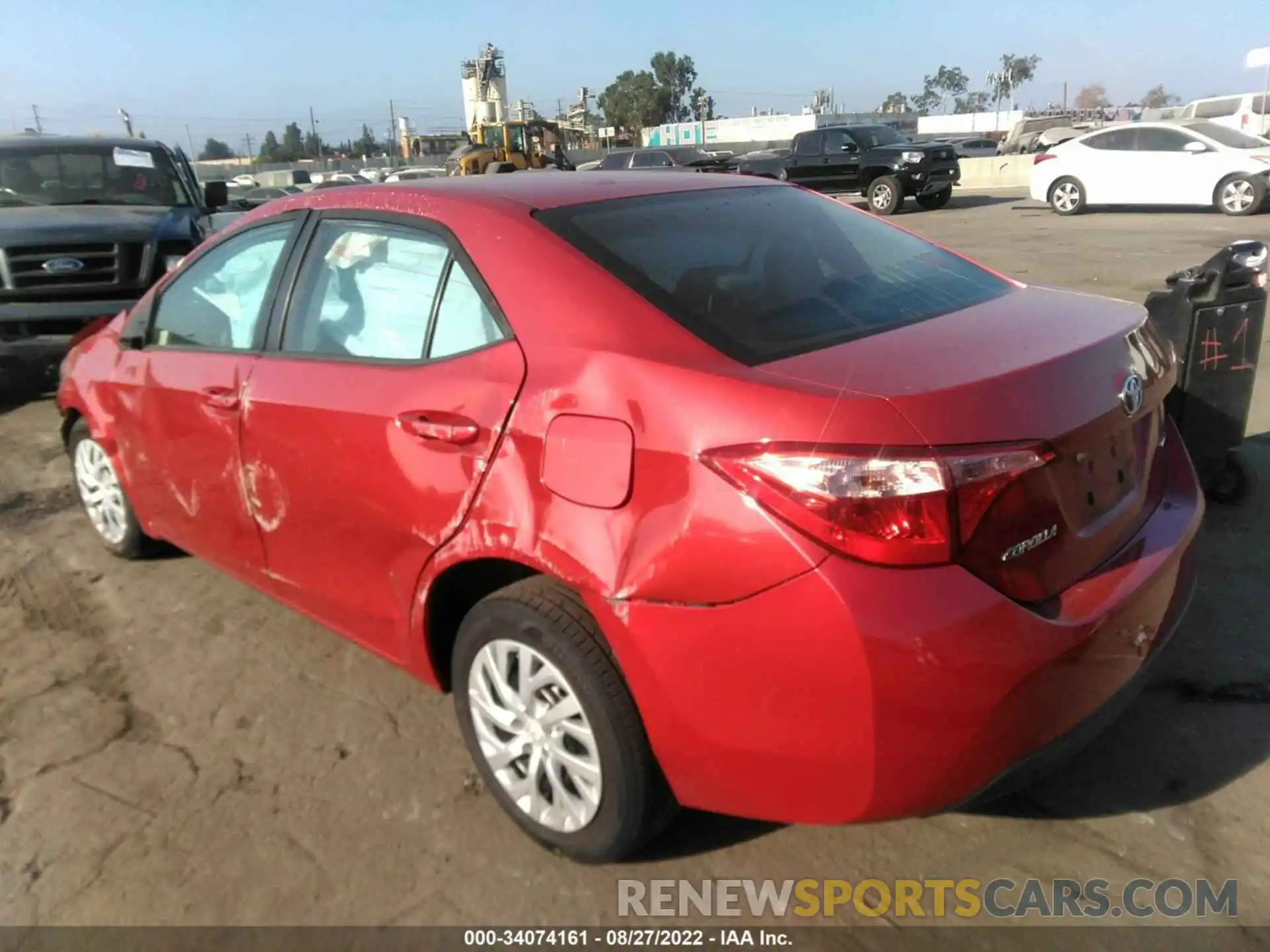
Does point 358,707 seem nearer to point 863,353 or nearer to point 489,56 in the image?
point 863,353

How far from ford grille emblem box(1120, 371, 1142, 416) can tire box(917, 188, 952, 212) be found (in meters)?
20.6

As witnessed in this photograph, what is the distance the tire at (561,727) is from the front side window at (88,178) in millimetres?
7681

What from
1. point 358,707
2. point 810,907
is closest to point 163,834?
point 358,707

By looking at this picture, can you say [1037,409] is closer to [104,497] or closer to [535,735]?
[535,735]

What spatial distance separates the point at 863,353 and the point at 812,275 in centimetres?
57

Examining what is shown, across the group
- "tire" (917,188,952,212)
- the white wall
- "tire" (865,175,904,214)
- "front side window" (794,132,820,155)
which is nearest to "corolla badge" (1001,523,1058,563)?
"tire" (865,175,904,214)

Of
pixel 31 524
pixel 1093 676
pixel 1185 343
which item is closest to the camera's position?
pixel 1093 676

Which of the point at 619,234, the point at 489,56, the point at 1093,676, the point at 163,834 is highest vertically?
the point at 489,56


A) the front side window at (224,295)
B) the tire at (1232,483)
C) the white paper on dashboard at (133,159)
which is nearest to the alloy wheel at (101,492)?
the front side window at (224,295)

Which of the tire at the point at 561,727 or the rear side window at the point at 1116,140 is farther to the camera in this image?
the rear side window at the point at 1116,140

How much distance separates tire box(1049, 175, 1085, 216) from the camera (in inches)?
736

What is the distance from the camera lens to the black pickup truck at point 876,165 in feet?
70.0

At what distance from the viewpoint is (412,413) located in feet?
8.82

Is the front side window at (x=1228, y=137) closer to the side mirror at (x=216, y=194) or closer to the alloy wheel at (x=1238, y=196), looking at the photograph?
the alloy wheel at (x=1238, y=196)
